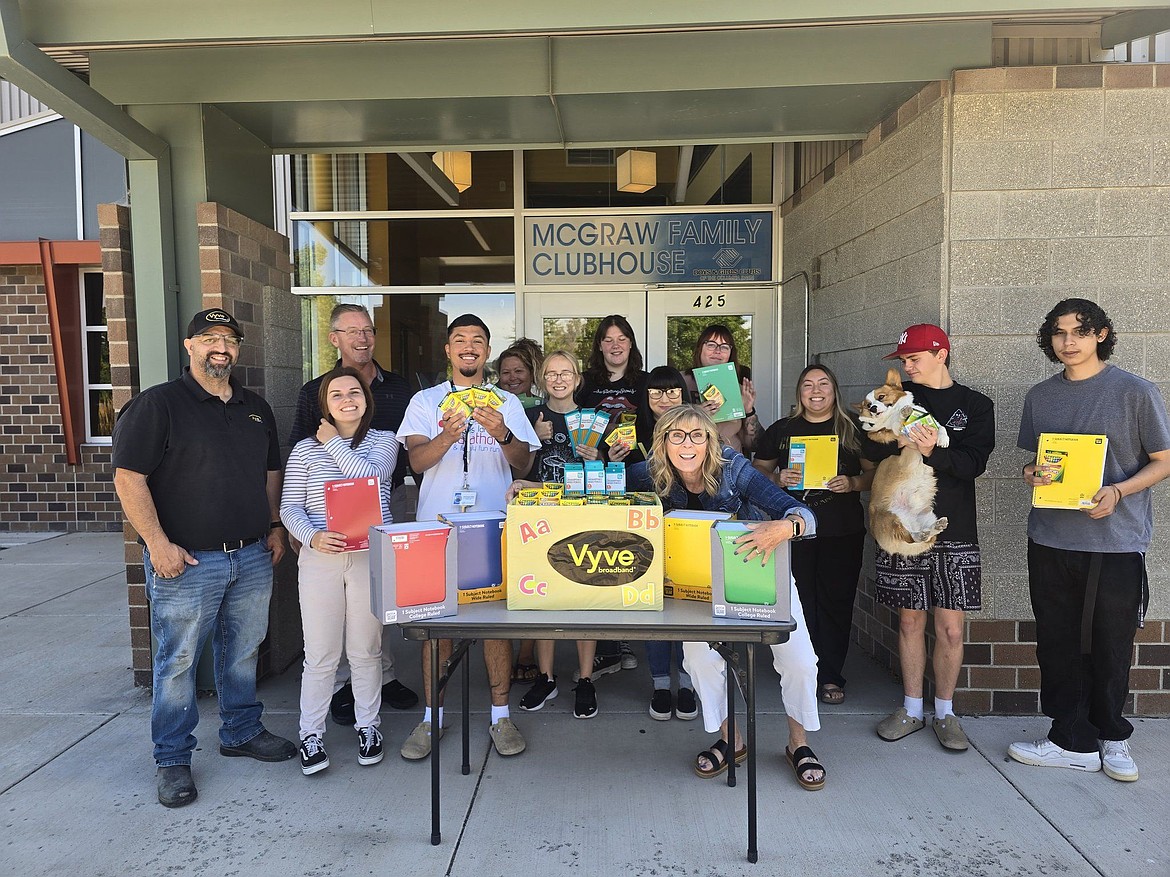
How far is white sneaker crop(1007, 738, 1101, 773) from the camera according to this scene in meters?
3.47

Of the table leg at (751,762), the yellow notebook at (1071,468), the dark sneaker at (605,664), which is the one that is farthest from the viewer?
the dark sneaker at (605,664)

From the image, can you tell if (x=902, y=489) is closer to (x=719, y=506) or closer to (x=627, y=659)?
(x=719, y=506)

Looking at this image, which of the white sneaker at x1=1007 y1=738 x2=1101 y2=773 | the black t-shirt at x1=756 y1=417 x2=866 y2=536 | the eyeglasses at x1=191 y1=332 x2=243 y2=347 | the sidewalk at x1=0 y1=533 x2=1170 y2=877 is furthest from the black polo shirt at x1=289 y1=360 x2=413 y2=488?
the white sneaker at x1=1007 y1=738 x2=1101 y2=773

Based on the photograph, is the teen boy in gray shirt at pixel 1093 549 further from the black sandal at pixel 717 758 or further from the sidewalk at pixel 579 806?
the black sandal at pixel 717 758

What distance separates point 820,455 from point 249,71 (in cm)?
356

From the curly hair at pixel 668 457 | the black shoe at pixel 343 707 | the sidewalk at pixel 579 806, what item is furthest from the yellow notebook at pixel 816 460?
the black shoe at pixel 343 707

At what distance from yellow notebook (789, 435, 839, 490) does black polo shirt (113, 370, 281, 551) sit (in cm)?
264

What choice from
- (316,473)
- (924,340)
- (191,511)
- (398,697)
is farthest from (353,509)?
(924,340)

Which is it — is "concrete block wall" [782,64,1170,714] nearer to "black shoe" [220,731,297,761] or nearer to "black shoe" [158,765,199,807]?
"black shoe" [220,731,297,761]

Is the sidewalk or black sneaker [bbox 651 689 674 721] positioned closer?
the sidewalk

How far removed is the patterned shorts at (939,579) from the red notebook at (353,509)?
8.04 ft

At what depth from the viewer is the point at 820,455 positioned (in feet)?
12.8

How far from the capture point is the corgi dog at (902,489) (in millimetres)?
3529

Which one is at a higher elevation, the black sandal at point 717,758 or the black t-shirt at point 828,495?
the black t-shirt at point 828,495
